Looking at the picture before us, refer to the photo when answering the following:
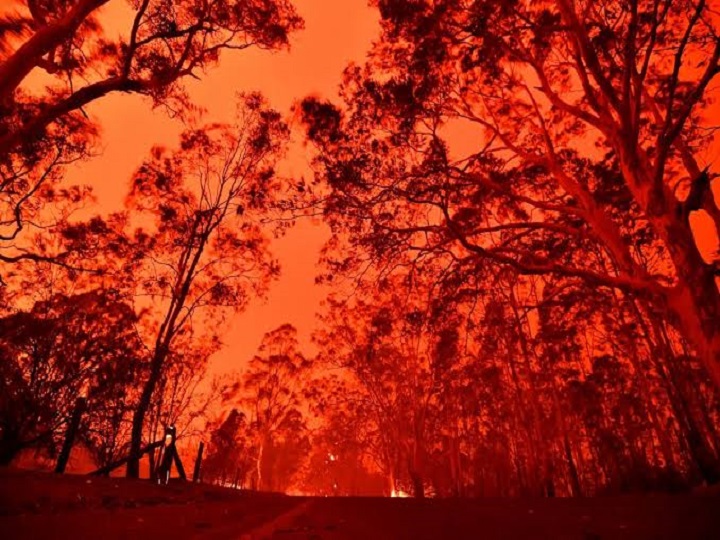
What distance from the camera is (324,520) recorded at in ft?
18.5

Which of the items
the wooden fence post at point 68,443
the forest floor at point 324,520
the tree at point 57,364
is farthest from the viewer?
the tree at point 57,364

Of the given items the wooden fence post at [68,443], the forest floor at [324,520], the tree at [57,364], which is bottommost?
the forest floor at [324,520]

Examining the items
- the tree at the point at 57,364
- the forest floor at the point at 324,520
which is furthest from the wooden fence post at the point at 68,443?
the tree at the point at 57,364

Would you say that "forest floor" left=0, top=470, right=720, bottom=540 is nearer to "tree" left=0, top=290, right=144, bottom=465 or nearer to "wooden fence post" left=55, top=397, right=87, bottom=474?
"wooden fence post" left=55, top=397, right=87, bottom=474

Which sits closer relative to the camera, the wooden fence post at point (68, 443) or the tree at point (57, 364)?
the wooden fence post at point (68, 443)

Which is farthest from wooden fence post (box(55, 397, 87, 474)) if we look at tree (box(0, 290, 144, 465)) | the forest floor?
tree (box(0, 290, 144, 465))

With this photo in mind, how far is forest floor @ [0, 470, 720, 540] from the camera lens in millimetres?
4090

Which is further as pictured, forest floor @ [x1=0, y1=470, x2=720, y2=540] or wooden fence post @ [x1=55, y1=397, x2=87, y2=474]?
wooden fence post @ [x1=55, y1=397, x2=87, y2=474]

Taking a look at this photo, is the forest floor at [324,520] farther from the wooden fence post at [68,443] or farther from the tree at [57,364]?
the tree at [57,364]

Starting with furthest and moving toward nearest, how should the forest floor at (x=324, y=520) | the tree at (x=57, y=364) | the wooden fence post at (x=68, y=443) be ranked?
the tree at (x=57, y=364)
the wooden fence post at (x=68, y=443)
the forest floor at (x=324, y=520)

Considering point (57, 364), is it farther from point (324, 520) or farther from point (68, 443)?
point (324, 520)

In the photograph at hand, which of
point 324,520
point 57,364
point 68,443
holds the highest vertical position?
point 57,364

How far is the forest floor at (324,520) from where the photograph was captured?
13.4 ft

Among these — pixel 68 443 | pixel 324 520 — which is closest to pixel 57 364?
pixel 68 443
